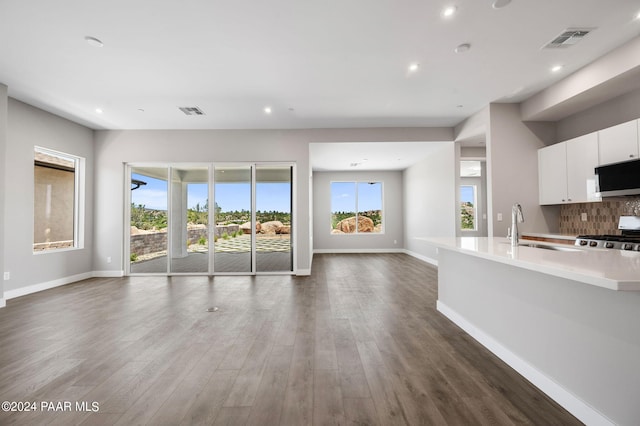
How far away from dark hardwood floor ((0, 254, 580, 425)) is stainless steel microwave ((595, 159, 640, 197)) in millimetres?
2465

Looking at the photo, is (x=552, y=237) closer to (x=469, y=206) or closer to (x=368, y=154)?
(x=368, y=154)

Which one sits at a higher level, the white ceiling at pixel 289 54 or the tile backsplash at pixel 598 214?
the white ceiling at pixel 289 54

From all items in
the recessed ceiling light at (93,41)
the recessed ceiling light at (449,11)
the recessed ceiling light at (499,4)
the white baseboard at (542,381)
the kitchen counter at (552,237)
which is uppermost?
the recessed ceiling light at (93,41)

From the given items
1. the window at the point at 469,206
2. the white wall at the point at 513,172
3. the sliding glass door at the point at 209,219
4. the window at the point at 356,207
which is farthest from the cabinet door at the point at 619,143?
the window at the point at 356,207

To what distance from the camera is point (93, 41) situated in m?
3.05

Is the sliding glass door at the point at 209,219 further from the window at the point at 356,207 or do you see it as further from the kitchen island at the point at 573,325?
the kitchen island at the point at 573,325

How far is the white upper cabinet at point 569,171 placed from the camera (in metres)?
3.80

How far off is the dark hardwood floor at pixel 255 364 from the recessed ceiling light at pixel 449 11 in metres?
3.02

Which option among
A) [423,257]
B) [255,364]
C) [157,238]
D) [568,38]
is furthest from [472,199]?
[255,364]

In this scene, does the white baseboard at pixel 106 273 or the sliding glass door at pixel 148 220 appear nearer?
the white baseboard at pixel 106 273

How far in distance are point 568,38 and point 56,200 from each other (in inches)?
307

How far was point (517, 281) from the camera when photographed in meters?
2.27

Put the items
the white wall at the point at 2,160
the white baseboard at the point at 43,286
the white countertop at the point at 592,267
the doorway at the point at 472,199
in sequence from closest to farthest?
the white countertop at the point at 592,267
the white wall at the point at 2,160
the white baseboard at the point at 43,286
the doorway at the point at 472,199

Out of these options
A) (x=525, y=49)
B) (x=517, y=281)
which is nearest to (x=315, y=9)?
(x=525, y=49)
